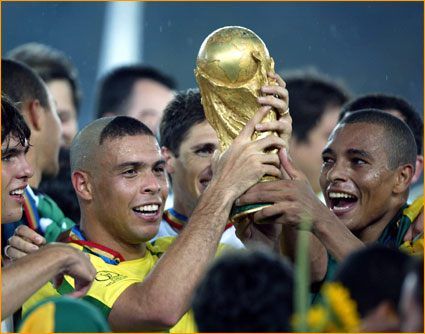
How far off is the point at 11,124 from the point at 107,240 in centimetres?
71

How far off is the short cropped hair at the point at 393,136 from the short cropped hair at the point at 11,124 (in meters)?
1.57

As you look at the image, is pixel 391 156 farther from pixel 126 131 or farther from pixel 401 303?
pixel 401 303

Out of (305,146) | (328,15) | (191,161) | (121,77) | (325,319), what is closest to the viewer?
(325,319)

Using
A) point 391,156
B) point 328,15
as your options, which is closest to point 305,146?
point 391,156

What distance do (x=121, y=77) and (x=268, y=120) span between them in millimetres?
4666

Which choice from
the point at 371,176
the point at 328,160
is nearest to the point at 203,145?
the point at 328,160

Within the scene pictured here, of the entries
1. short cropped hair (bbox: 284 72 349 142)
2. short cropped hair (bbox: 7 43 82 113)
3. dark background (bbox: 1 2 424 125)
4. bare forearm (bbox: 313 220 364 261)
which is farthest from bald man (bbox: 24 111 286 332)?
dark background (bbox: 1 2 424 125)

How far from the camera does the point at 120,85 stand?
30.7 feet

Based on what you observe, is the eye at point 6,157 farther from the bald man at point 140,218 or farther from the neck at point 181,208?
the neck at point 181,208

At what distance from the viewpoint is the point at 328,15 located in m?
15.7

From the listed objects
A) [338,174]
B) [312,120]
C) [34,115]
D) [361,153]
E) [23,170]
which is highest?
[312,120]

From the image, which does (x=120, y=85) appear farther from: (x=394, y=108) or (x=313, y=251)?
(x=313, y=251)

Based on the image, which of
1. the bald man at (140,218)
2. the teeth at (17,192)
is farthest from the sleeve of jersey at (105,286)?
the teeth at (17,192)

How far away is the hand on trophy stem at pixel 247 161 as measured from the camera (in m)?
4.84
